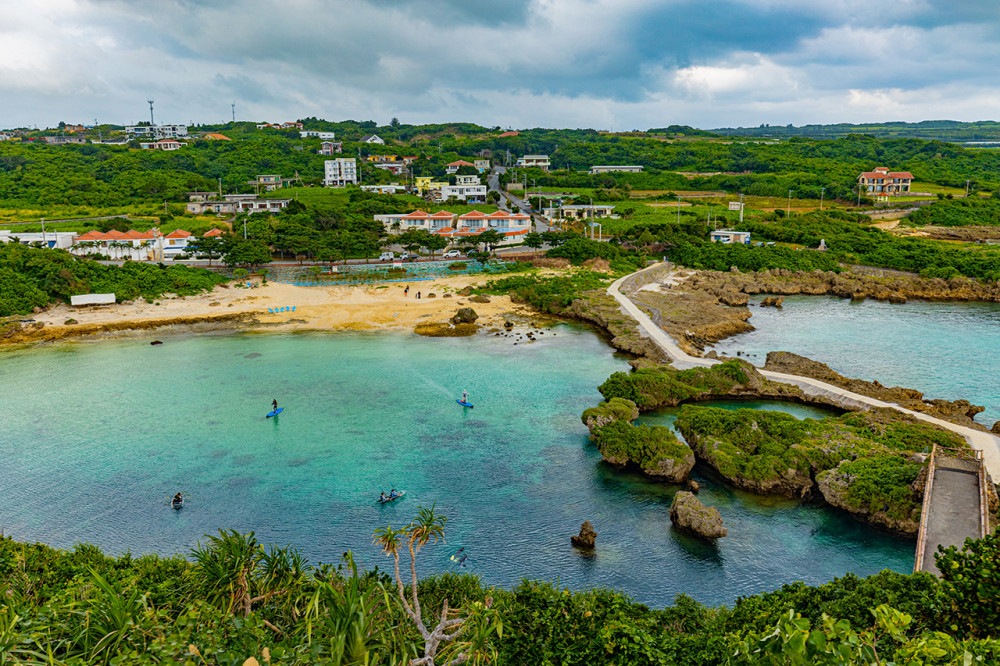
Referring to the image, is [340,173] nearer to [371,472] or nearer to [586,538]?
[371,472]

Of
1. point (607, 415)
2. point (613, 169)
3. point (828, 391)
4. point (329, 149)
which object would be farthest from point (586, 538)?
point (329, 149)

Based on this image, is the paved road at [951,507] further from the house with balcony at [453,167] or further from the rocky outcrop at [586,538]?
the house with balcony at [453,167]

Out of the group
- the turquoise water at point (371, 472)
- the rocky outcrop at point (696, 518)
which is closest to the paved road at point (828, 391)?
the turquoise water at point (371, 472)

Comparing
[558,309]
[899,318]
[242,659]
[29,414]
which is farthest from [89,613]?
[899,318]

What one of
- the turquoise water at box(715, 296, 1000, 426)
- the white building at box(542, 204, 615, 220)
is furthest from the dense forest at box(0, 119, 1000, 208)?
the turquoise water at box(715, 296, 1000, 426)

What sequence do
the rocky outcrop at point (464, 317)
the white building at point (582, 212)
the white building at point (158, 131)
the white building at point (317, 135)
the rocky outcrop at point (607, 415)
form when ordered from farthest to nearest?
the white building at point (158, 131), the white building at point (317, 135), the white building at point (582, 212), the rocky outcrop at point (464, 317), the rocky outcrop at point (607, 415)

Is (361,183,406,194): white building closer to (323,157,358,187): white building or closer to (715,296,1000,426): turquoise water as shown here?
(323,157,358,187): white building
